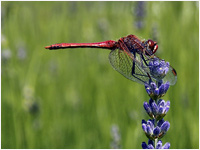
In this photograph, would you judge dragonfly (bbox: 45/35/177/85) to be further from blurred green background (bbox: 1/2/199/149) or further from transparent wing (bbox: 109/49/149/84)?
blurred green background (bbox: 1/2/199/149)

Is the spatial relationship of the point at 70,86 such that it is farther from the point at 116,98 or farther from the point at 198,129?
the point at 198,129

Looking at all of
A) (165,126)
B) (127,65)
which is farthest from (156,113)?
(127,65)

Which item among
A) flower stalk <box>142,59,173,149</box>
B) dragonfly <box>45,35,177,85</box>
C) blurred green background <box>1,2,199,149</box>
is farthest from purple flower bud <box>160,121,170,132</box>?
blurred green background <box>1,2,199,149</box>

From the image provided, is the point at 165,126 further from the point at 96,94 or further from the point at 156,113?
the point at 96,94

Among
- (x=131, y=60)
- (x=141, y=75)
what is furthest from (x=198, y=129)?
(x=141, y=75)

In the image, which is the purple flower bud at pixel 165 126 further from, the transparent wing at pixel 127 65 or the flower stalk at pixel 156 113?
the transparent wing at pixel 127 65
